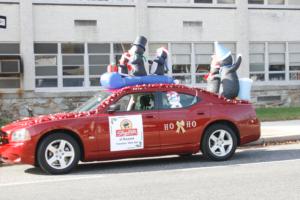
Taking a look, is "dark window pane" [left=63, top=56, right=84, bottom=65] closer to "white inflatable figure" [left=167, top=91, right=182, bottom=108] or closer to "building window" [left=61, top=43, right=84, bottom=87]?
"building window" [left=61, top=43, right=84, bottom=87]

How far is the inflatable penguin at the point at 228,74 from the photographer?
35.9 ft

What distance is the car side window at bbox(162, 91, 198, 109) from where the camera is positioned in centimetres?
987

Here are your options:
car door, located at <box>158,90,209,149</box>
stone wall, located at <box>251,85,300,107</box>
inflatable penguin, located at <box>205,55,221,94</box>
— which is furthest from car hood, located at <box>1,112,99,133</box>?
stone wall, located at <box>251,85,300,107</box>

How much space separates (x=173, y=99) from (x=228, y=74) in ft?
6.03

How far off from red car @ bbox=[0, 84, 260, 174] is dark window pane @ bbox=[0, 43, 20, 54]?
1103 centimetres

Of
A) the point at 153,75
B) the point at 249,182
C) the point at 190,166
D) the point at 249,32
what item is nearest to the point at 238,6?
the point at 249,32

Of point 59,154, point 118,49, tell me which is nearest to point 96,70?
point 118,49

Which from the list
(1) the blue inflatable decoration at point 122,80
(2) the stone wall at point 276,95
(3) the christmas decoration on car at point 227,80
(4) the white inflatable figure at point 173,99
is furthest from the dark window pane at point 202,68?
(4) the white inflatable figure at point 173,99

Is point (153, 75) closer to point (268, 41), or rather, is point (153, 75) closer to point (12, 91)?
point (12, 91)

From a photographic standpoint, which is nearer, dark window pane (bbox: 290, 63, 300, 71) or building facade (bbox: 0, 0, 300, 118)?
building facade (bbox: 0, 0, 300, 118)

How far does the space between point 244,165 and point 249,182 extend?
1.68 metres

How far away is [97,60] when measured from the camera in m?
21.1

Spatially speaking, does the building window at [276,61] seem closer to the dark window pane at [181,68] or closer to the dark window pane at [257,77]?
the dark window pane at [257,77]

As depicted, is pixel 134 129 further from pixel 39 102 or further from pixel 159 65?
pixel 39 102
